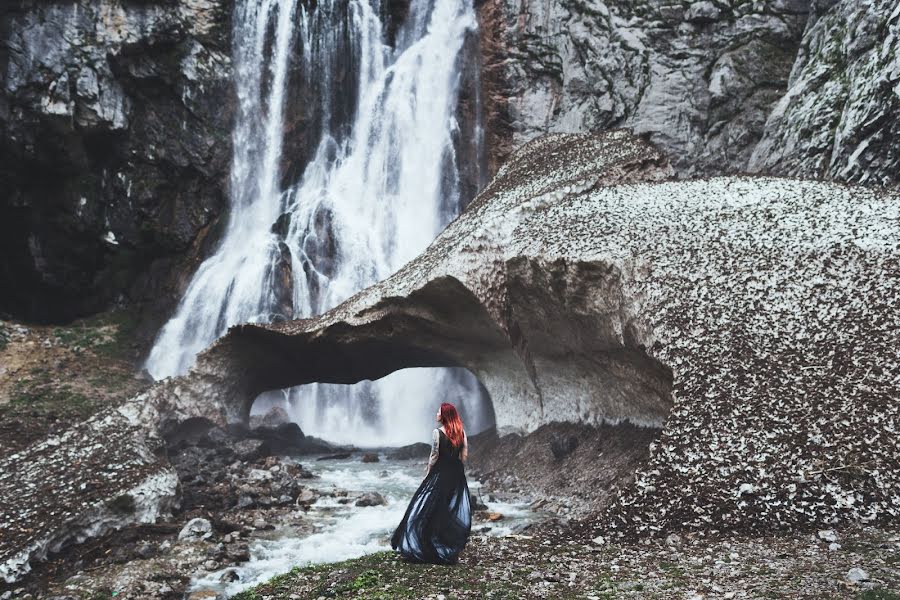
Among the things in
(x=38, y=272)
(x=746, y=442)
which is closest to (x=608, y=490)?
(x=746, y=442)

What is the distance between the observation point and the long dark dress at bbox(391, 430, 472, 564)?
28.0 ft

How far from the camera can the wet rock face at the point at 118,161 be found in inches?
1218

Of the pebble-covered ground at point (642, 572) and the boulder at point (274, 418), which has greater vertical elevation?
the pebble-covered ground at point (642, 572)

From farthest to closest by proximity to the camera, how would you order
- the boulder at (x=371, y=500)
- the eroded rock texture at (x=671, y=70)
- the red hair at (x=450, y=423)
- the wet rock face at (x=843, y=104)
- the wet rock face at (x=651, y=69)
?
the wet rock face at (x=651, y=69)
the eroded rock texture at (x=671, y=70)
the wet rock face at (x=843, y=104)
the boulder at (x=371, y=500)
the red hair at (x=450, y=423)

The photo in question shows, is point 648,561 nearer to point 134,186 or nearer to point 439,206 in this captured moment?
point 439,206

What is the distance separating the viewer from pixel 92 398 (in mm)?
24453

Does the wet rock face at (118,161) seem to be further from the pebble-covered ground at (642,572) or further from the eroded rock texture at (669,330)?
the pebble-covered ground at (642,572)

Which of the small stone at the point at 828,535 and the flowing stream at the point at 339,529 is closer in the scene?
the small stone at the point at 828,535

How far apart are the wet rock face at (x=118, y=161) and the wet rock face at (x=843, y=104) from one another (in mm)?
24333

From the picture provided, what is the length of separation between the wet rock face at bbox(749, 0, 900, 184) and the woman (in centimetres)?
1432

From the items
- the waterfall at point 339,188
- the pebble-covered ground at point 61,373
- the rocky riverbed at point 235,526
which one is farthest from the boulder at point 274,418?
the rocky riverbed at point 235,526

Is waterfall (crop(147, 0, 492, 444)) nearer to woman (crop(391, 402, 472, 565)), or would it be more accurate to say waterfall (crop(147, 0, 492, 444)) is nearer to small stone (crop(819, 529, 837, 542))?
woman (crop(391, 402, 472, 565))

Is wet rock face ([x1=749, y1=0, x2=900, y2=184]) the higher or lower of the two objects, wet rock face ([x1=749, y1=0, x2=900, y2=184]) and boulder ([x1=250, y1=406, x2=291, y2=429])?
the higher

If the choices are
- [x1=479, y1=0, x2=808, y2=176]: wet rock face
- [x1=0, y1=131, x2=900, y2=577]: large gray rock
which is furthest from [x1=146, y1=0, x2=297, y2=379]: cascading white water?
[x1=479, y1=0, x2=808, y2=176]: wet rock face
